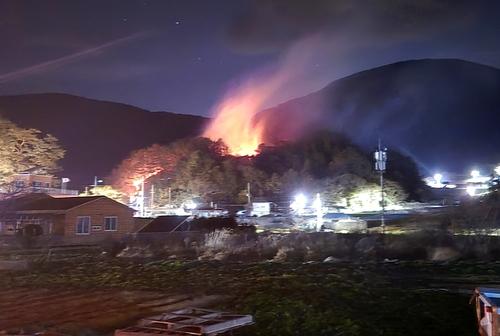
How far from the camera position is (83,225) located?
39.0 metres

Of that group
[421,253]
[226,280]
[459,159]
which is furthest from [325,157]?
[459,159]

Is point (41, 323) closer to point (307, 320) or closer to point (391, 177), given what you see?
point (307, 320)

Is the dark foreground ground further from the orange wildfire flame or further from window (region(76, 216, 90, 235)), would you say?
the orange wildfire flame

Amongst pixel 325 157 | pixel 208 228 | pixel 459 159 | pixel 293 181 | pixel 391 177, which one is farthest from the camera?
pixel 459 159

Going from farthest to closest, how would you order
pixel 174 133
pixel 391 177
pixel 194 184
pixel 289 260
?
pixel 174 133 → pixel 391 177 → pixel 194 184 → pixel 289 260

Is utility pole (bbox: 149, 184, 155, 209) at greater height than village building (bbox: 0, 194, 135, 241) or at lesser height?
greater

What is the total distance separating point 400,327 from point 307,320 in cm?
197

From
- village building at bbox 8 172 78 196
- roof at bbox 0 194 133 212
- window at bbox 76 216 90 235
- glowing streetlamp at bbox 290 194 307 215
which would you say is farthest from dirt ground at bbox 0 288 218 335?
glowing streetlamp at bbox 290 194 307 215

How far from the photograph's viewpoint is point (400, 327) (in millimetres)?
11594

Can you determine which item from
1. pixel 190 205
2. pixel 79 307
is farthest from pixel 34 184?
pixel 79 307

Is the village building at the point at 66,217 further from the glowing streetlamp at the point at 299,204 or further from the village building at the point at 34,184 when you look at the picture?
the glowing streetlamp at the point at 299,204

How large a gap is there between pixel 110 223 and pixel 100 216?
1058 millimetres

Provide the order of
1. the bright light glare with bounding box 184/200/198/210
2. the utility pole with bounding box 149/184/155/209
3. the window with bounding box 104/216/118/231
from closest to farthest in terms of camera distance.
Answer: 1. the window with bounding box 104/216/118/231
2. the bright light glare with bounding box 184/200/198/210
3. the utility pole with bounding box 149/184/155/209

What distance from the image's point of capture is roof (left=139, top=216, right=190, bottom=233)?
4156cm
